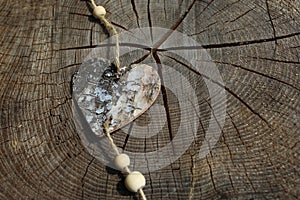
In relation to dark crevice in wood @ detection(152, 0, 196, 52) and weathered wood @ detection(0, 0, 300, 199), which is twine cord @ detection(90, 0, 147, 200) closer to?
weathered wood @ detection(0, 0, 300, 199)

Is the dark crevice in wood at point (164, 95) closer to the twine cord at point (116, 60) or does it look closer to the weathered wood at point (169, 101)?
the weathered wood at point (169, 101)

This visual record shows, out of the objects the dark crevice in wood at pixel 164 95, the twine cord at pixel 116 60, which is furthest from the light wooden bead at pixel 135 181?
the dark crevice in wood at pixel 164 95

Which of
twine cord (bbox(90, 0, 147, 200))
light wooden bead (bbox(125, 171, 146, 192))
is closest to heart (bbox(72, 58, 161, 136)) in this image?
twine cord (bbox(90, 0, 147, 200))

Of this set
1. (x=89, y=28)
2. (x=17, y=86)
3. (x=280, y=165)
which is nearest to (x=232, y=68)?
(x=280, y=165)

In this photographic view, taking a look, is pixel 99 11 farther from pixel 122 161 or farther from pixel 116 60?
pixel 122 161

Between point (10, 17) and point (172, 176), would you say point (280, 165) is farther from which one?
point (10, 17)

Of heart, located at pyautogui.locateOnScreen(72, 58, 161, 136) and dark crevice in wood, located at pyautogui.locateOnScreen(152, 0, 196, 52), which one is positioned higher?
dark crevice in wood, located at pyautogui.locateOnScreen(152, 0, 196, 52)
